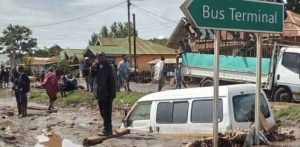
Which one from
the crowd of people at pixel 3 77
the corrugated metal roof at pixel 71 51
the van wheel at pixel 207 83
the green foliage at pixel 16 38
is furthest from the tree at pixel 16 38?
the van wheel at pixel 207 83

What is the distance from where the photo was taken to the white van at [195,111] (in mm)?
8422

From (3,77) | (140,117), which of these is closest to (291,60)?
(140,117)

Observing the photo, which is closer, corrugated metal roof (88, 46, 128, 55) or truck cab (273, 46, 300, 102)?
truck cab (273, 46, 300, 102)

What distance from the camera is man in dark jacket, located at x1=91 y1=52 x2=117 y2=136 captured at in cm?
926

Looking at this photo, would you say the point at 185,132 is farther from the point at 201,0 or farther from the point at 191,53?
the point at 191,53

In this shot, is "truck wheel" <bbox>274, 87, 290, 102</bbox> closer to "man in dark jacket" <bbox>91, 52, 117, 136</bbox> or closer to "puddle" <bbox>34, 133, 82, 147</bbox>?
"puddle" <bbox>34, 133, 82, 147</bbox>

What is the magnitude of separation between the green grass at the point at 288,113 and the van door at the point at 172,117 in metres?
5.54

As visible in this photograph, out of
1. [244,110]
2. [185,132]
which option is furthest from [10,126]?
[244,110]

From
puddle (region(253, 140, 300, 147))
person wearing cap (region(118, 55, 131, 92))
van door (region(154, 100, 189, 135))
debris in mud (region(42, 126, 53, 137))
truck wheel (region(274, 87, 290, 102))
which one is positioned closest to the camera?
puddle (region(253, 140, 300, 147))

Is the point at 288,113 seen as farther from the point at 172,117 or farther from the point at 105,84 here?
the point at 105,84

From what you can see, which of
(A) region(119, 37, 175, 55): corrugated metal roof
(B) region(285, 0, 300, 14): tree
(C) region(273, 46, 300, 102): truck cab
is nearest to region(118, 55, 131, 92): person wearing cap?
(C) region(273, 46, 300, 102): truck cab

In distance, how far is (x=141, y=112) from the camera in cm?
1009

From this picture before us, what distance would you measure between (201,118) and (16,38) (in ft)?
276

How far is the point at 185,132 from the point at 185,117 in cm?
30
